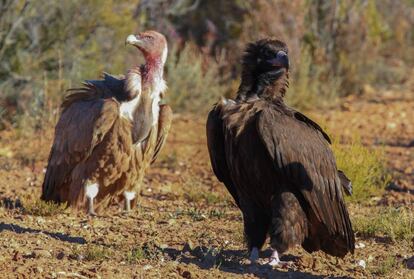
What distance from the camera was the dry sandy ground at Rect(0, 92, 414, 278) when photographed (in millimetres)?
5930

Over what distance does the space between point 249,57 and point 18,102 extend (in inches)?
262

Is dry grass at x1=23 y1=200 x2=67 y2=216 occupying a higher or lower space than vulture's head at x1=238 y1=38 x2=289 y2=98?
lower

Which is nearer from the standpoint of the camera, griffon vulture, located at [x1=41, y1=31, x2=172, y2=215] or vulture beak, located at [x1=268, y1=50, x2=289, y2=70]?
vulture beak, located at [x1=268, y1=50, x2=289, y2=70]

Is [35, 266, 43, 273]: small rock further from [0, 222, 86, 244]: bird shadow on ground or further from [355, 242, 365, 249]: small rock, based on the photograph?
[355, 242, 365, 249]: small rock

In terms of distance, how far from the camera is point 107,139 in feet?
27.0

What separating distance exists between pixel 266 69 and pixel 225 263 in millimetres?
1440

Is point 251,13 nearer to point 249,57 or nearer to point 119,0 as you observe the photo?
point 119,0

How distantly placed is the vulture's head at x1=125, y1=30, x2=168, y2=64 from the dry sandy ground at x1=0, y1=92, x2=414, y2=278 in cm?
139

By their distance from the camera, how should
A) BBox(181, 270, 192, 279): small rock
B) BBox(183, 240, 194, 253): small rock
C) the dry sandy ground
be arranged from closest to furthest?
BBox(181, 270, 192, 279): small rock
the dry sandy ground
BBox(183, 240, 194, 253): small rock

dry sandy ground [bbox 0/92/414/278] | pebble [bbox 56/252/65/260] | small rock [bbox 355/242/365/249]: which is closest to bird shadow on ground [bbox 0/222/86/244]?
dry sandy ground [bbox 0/92/414/278]

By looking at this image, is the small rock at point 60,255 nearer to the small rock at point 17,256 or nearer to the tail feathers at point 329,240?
the small rock at point 17,256

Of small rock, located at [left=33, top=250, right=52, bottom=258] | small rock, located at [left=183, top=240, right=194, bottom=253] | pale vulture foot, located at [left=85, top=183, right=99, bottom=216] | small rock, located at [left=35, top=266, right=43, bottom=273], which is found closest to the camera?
small rock, located at [left=35, top=266, right=43, bottom=273]

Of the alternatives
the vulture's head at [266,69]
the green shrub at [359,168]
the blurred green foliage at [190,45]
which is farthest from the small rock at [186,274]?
the blurred green foliage at [190,45]

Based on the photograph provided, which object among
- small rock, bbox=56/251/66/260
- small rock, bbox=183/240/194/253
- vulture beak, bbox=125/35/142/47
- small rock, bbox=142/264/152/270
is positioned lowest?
small rock, bbox=56/251/66/260
